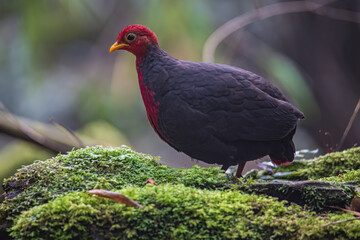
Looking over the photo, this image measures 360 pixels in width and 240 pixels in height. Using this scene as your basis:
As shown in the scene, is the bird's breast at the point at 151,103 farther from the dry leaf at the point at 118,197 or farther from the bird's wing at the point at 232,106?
the dry leaf at the point at 118,197

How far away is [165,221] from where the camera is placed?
2293mm

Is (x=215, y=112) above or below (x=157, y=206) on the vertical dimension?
above

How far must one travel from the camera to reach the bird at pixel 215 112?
131 inches

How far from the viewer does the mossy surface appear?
223 cm

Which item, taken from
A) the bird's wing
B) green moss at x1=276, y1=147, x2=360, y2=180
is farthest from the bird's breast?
green moss at x1=276, y1=147, x2=360, y2=180

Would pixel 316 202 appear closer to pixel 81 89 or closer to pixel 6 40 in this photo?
pixel 81 89

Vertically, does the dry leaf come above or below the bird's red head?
below

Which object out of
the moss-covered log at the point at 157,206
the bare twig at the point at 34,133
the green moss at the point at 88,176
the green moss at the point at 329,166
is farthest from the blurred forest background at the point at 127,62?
the moss-covered log at the point at 157,206

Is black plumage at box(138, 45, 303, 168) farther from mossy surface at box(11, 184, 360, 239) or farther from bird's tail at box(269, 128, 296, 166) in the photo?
mossy surface at box(11, 184, 360, 239)

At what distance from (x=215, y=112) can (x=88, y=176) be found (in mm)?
1118

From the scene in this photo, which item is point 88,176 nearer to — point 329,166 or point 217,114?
point 217,114

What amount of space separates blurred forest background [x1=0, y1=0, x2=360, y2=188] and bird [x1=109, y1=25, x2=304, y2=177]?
1.66 m

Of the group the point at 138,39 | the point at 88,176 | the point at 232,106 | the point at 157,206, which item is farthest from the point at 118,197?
the point at 138,39

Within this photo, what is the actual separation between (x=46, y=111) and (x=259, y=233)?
6.33 m
